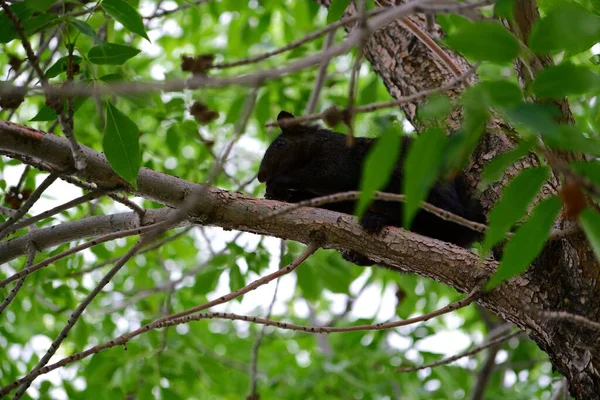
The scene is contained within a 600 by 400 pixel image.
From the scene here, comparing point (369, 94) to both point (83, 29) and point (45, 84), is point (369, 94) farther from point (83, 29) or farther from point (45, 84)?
point (45, 84)

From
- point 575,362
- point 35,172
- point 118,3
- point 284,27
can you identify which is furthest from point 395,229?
point 284,27

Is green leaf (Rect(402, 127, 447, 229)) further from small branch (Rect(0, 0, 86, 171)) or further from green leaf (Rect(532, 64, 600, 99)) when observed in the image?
small branch (Rect(0, 0, 86, 171))

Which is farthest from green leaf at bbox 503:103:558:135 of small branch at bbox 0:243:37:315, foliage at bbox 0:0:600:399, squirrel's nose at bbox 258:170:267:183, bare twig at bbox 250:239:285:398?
squirrel's nose at bbox 258:170:267:183

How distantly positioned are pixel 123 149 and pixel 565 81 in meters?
1.46

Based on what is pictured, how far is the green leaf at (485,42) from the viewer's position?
144 cm

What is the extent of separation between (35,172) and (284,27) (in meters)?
2.33

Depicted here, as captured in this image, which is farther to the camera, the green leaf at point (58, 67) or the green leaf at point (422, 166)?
the green leaf at point (58, 67)

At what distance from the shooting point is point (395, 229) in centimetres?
284

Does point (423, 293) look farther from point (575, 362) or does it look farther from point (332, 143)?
point (575, 362)

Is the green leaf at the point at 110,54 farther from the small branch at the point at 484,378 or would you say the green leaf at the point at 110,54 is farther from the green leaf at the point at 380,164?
the small branch at the point at 484,378

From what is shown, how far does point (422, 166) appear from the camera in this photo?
4.66 ft

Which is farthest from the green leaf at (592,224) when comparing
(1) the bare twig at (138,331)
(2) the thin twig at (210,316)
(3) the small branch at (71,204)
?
(3) the small branch at (71,204)

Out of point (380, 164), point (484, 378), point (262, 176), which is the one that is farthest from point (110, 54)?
point (484, 378)

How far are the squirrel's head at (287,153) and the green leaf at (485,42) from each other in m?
3.07
